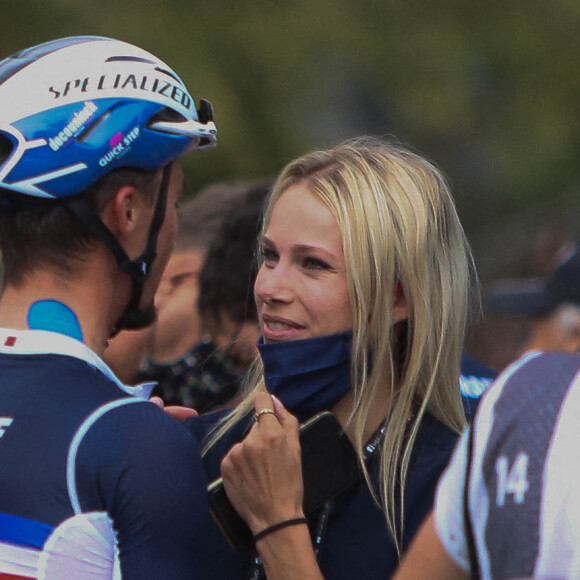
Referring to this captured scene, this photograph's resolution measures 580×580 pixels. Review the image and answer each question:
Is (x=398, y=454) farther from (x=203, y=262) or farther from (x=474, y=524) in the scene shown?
(x=203, y=262)

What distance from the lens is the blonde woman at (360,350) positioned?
113 inches

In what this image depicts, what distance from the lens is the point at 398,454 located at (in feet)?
9.78

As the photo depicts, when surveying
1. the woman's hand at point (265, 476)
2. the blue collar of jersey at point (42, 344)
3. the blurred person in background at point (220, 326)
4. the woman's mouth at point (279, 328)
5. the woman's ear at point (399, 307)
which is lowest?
the blurred person in background at point (220, 326)

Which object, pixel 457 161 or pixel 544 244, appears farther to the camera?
pixel 457 161

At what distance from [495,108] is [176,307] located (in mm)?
8398

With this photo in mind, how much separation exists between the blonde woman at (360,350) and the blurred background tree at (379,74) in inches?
230

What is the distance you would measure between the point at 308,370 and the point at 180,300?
6.12ft

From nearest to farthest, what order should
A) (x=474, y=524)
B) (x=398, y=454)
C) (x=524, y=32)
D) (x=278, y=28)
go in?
(x=474, y=524) < (x=398, y=454) < (x=278, y=28) < (x=524, y=32)

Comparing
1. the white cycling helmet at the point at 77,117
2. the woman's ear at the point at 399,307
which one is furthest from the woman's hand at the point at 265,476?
the white cycling helmet at the point at 77,117

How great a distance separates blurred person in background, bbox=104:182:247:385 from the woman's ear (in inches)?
58.9

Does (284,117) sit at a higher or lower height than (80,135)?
lower

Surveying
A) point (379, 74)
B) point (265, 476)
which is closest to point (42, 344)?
point (265, 476)

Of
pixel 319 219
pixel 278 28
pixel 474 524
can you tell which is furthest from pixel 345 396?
pixel 278 28

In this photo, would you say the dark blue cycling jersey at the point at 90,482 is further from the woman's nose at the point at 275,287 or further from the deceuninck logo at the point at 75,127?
the woman's nose at the point at 275,287
